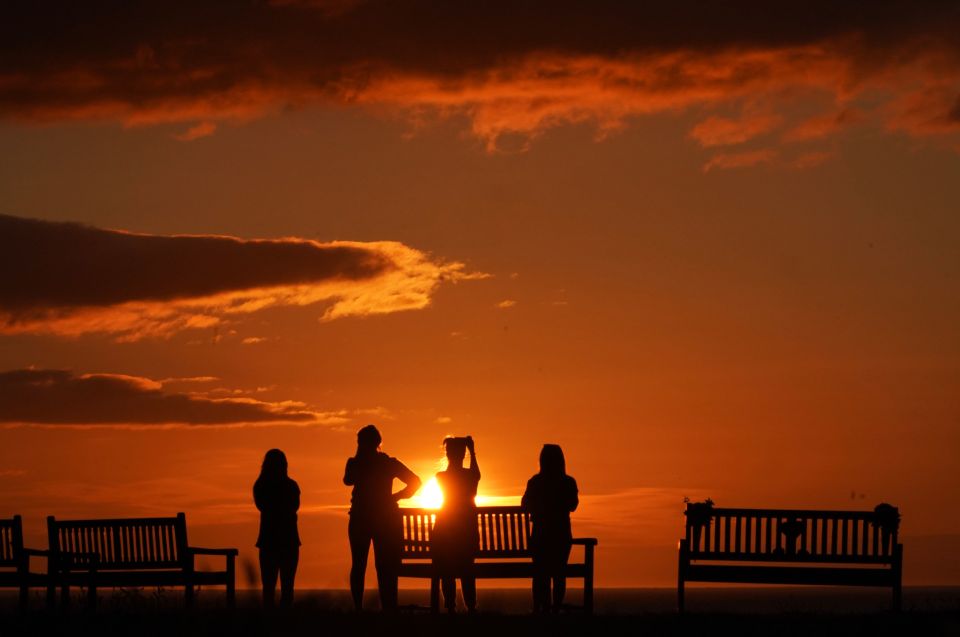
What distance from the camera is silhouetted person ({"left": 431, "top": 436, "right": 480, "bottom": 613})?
48.1ft

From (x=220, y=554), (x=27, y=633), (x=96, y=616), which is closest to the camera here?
(x=27, y=633)

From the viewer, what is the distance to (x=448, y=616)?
1282 cm

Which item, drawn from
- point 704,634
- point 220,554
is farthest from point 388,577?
point 704,634

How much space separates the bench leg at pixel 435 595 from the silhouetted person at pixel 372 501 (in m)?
0.34

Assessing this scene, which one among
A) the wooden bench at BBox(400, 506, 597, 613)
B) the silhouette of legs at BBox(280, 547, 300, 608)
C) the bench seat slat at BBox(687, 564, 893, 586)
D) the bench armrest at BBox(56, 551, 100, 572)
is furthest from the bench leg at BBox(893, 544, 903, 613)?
the bench armrest at BBox(56, 551, 100, 572)

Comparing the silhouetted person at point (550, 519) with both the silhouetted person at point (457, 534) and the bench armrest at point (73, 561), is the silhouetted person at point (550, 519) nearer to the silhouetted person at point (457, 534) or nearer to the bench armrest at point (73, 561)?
the silhouetted person at point (457, 534)

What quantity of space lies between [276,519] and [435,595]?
1.62 meters

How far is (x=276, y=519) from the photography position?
1444 centimetres

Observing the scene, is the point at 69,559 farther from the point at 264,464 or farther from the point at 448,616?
the point at 448,616

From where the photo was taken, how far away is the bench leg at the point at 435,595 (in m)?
14.5

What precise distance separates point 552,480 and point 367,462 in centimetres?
165

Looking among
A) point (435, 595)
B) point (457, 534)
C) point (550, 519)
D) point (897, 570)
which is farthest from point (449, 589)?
point (897, 570)

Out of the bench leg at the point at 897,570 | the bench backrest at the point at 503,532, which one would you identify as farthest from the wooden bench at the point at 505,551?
the bench leg at the point at 897,570

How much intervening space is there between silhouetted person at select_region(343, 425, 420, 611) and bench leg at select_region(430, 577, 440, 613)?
13.2 inches
